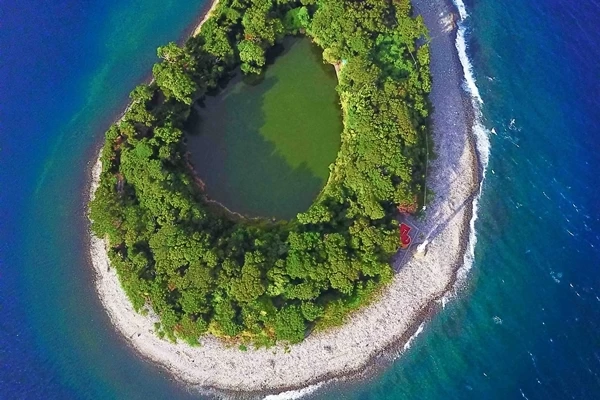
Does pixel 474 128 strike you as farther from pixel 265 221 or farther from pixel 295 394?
pixel 295 394

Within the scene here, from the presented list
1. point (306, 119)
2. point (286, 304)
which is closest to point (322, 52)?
point (306, 119)

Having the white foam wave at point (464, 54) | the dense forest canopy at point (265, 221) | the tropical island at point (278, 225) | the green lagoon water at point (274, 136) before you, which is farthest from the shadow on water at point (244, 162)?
the white foam wave at point (464, 54)

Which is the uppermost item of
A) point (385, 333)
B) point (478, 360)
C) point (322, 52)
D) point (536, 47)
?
point (322, 52)

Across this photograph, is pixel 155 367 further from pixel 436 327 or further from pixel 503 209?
pixel 503 209

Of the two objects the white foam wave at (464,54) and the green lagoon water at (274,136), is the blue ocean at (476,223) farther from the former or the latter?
the green lagoon water at (274,136)

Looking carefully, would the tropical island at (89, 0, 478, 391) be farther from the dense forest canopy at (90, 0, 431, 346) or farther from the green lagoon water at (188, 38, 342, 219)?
the green lagoon water at (188, 38, 342, 219)

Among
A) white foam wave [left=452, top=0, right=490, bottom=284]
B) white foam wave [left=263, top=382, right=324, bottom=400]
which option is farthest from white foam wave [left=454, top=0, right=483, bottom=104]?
white foam wave [left=263, top=382, right=324, bottom=400]
